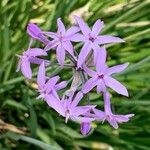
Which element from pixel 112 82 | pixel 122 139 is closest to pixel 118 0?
pixel 122 139

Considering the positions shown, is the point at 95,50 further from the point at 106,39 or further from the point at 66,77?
the point at 66,77

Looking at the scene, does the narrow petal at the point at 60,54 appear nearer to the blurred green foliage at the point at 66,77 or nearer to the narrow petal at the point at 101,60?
the narrow petal at the point at 101,60

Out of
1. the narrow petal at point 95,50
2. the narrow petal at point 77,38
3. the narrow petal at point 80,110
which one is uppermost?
the narrow petal at point 77,38

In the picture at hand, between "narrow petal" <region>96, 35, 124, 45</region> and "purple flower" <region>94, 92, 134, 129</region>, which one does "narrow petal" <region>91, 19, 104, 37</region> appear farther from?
"purple flower" <region>94, 92, 134, 129</region>

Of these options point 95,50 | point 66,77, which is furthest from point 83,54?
point 66,77

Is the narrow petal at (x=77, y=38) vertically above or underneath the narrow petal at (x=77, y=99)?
above

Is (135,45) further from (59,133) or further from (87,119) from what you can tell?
(87,119)

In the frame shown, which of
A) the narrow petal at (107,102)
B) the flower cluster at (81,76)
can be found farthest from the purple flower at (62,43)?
the narrow petal at (107,102)

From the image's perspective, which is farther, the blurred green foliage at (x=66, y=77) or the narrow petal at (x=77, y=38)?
the blurred green foliage at (x=66, y=77)

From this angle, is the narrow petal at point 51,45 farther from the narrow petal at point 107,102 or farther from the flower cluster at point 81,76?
the narrow petal at point 107,102
